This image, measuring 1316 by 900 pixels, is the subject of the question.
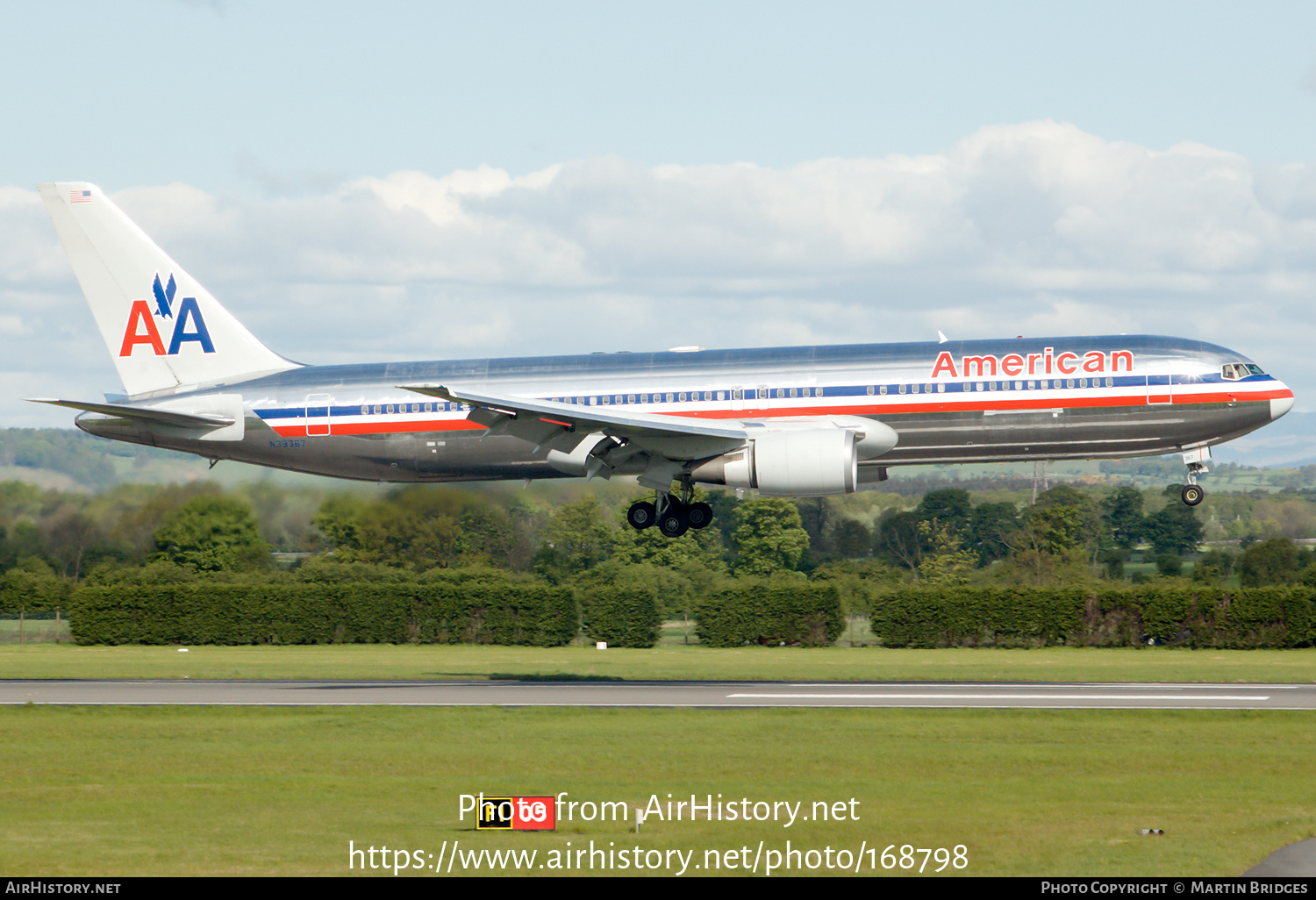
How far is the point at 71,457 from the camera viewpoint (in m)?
60.5

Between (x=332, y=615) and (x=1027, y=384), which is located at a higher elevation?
(x=1027, y=384)

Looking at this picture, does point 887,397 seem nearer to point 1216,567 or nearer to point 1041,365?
point 1041,365

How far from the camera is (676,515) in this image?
42094 millimetres

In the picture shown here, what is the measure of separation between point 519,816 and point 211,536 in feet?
147

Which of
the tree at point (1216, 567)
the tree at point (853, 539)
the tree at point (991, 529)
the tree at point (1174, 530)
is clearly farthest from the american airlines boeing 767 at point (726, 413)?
the tree at point (1174, 530)

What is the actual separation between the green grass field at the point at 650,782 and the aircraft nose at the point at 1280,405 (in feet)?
27.7

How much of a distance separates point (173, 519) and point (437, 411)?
76.3 ft

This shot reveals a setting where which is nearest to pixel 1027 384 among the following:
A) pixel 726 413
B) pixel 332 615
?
pixel 726 413

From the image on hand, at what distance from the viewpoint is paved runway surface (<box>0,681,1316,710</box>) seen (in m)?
39.9

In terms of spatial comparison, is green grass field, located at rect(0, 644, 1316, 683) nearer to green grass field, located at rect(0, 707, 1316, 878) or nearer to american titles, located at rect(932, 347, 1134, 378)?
green grass field, located at rect(0, 707, 1316, 878)

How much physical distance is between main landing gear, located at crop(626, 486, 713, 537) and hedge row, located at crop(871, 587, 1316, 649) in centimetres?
3198

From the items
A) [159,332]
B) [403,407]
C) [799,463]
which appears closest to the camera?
[799,463]
